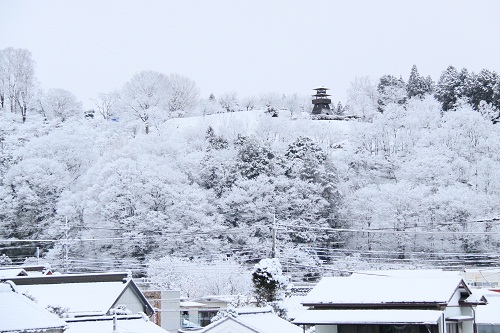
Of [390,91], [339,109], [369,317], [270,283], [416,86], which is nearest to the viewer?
[369,317]

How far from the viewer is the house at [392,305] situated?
1596cm

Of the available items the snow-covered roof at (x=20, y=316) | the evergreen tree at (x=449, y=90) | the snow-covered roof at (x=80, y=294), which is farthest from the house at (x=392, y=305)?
the evergreen tree at (x=449, y=90)

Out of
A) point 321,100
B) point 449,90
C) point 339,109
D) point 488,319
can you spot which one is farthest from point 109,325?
point 339,109

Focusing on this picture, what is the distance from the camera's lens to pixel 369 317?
1609 cm

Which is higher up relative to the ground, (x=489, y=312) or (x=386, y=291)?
(x=386, y=291)

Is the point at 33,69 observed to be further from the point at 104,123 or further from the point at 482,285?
the point at 482,285

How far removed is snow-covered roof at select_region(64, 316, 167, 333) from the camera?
623 inches

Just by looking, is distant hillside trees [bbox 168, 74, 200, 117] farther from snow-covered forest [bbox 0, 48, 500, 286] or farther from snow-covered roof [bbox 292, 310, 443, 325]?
snow-covered roof [bbox 292, 310, 443, 325]

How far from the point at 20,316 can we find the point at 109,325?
11.3ft

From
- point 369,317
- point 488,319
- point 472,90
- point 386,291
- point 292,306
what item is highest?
point 472,90

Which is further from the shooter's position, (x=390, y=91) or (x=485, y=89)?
(x=390, y=91)

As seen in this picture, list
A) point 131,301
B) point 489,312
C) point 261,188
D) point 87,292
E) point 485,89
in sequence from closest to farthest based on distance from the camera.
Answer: point 489,312 < point 87,292 < point 131,301 < point 261,188 < point 485,89

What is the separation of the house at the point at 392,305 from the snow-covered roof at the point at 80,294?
17.4 feet

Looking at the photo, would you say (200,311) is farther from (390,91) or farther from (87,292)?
(390,91)
